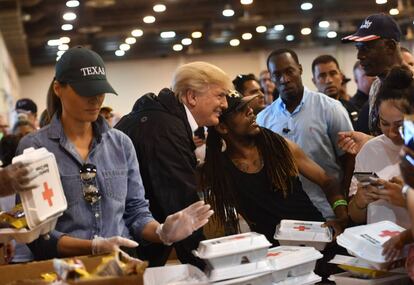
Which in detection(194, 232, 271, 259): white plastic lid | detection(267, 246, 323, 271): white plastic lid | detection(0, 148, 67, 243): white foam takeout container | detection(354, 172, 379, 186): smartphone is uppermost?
detection(0, 148, 67, 243): white foam takeout container

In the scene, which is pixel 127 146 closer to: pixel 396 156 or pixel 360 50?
pixel 396 156

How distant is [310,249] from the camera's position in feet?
10.8

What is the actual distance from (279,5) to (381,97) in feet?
39.9

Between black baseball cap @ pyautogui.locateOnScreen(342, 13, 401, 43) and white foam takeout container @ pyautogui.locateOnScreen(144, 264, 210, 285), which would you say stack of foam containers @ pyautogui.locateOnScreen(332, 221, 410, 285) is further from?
black baseball cap @ pyautogui.locateOnScreen(342, 13, 401, 43)

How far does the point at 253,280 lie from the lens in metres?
3.01

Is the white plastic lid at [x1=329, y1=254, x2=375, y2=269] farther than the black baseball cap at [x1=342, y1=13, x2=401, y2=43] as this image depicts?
No

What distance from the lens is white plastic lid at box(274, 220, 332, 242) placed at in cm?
357

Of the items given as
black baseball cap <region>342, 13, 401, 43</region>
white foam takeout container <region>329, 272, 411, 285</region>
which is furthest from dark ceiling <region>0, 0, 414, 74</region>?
white foam takeout container <region>329, 272, 411, 285</region>

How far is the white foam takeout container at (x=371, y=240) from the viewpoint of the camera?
9.96 ft

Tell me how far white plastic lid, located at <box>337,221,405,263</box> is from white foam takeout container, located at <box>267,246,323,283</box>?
16 centimetres

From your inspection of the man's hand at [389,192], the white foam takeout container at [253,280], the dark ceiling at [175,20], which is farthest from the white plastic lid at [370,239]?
the dark ceiling at [175,20]

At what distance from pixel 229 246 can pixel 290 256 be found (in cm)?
35

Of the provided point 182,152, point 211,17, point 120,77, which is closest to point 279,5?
point 211,17

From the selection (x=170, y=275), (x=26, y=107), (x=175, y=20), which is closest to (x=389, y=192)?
(x=170, y=275)
